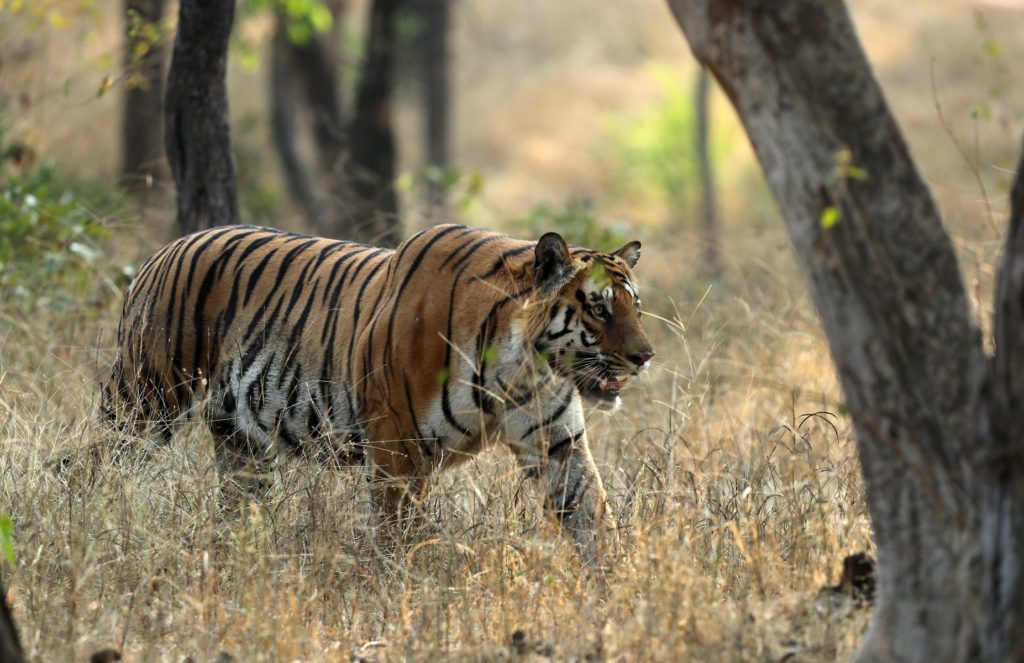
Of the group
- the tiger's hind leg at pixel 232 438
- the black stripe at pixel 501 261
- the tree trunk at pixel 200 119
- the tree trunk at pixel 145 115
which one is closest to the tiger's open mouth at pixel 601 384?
the black stripe at pixel 501 261

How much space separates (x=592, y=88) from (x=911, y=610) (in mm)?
25901

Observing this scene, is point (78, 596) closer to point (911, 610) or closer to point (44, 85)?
point (911, 610)

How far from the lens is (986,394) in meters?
2.73

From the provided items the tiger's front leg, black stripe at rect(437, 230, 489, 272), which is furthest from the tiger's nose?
black stripe at rect(437, 230, 489, 272)

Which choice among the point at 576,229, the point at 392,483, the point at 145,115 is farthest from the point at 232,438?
the point at 145,115

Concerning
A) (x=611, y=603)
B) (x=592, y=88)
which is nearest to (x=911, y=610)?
(x=611, y=603)

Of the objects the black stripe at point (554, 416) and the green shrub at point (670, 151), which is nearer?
the black stripe at point (554, 416)

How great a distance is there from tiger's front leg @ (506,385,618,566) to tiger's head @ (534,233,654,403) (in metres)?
0.13

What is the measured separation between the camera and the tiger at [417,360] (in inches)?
171

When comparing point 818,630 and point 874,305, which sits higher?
point 874,305

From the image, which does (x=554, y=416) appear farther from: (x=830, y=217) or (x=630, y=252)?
(x=830, y=217)

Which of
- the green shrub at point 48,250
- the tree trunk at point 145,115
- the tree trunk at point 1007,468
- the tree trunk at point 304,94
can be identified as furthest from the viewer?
the tree trunk at point 304,94

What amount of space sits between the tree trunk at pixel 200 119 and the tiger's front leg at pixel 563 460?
2648mm

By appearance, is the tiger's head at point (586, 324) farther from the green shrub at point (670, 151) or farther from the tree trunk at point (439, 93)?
the green shrub at point (670, 151)
